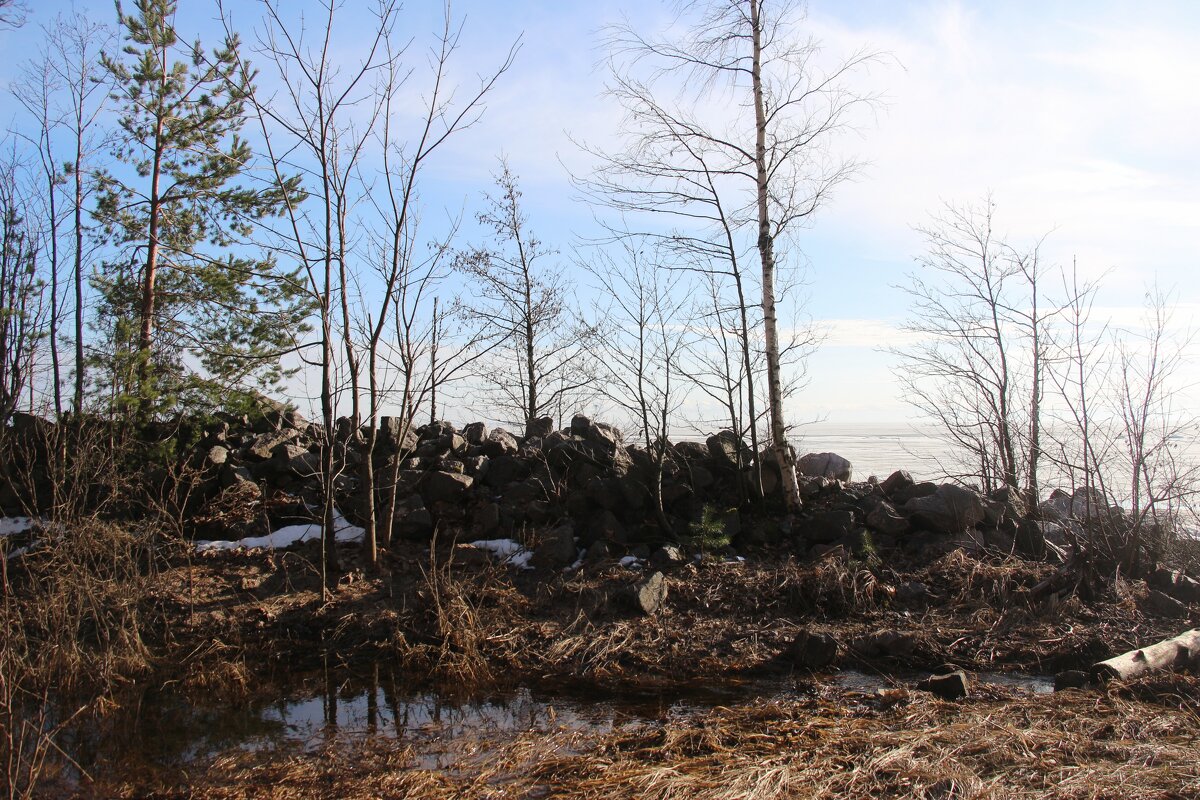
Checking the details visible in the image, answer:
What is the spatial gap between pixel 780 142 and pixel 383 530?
296 inches

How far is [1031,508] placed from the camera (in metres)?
11.4

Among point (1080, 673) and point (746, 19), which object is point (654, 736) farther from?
point (746, 19)

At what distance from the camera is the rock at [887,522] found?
1092 centimetres

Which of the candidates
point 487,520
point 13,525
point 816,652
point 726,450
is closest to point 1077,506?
point 726,450

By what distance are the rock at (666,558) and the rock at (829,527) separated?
6.22ft

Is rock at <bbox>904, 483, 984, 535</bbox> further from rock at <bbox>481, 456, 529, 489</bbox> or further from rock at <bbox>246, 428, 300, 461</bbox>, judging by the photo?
rock at <bbox>246, 428, 300, 461</bbox>

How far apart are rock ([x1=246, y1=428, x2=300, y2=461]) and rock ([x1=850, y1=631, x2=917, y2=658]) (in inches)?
341

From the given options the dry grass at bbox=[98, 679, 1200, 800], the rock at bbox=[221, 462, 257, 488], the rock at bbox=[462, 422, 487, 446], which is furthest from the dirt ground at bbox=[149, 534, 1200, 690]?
the rock at bbox=[462, 422, 487, 446]

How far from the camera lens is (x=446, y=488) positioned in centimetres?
1116

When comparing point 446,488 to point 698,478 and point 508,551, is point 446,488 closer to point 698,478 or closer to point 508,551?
point 508,551

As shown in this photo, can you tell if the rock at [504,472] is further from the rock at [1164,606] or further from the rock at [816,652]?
the rock at [1164,606]

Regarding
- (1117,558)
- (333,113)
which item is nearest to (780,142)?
(333,113)

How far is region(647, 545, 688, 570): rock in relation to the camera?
10.0 m

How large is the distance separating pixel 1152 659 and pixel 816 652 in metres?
2.75
